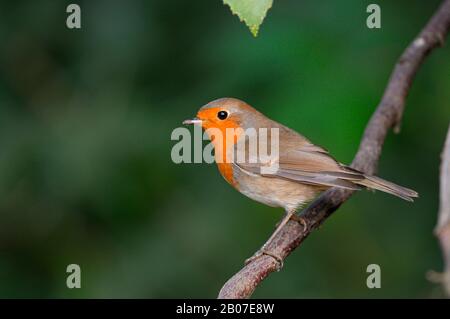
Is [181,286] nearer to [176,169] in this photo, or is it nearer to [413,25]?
[176,169]

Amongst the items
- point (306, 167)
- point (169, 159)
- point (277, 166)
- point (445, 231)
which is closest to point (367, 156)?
point (306, 167)

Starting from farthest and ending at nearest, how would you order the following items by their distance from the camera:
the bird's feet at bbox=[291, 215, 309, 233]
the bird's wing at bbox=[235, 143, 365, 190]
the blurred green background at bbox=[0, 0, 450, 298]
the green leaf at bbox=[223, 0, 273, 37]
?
the blurred green background at bbox=[0, 0, 450, 298]
the bird's wing at bbox=[235, 143, 365, 190]
the bird's feet at bbox=[291, 215, 309, 233]
the green leaf at bbox=[223, 0, 273, 37]

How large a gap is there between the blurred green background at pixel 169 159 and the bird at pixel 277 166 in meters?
0.63

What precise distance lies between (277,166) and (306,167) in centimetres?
17

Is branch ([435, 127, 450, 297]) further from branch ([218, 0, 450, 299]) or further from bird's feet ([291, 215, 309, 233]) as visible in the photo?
bird's feet ([291, 215, 309, 233])

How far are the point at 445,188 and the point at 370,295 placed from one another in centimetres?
360

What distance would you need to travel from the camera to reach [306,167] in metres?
3.48

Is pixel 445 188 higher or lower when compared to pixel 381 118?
lower

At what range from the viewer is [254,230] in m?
4.53

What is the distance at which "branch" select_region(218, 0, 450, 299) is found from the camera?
8.13 ft

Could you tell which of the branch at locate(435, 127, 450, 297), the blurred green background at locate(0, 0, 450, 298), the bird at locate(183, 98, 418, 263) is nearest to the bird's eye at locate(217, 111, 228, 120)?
the bird at locate(183, 98, 418, 263)

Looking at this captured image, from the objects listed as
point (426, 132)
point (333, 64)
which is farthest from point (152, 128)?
point (426, 132)

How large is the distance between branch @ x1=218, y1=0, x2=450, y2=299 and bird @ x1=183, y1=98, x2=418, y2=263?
82 millimetres

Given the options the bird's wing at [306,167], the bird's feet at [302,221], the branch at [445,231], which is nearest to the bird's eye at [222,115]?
the bird's wing at [306,167]
